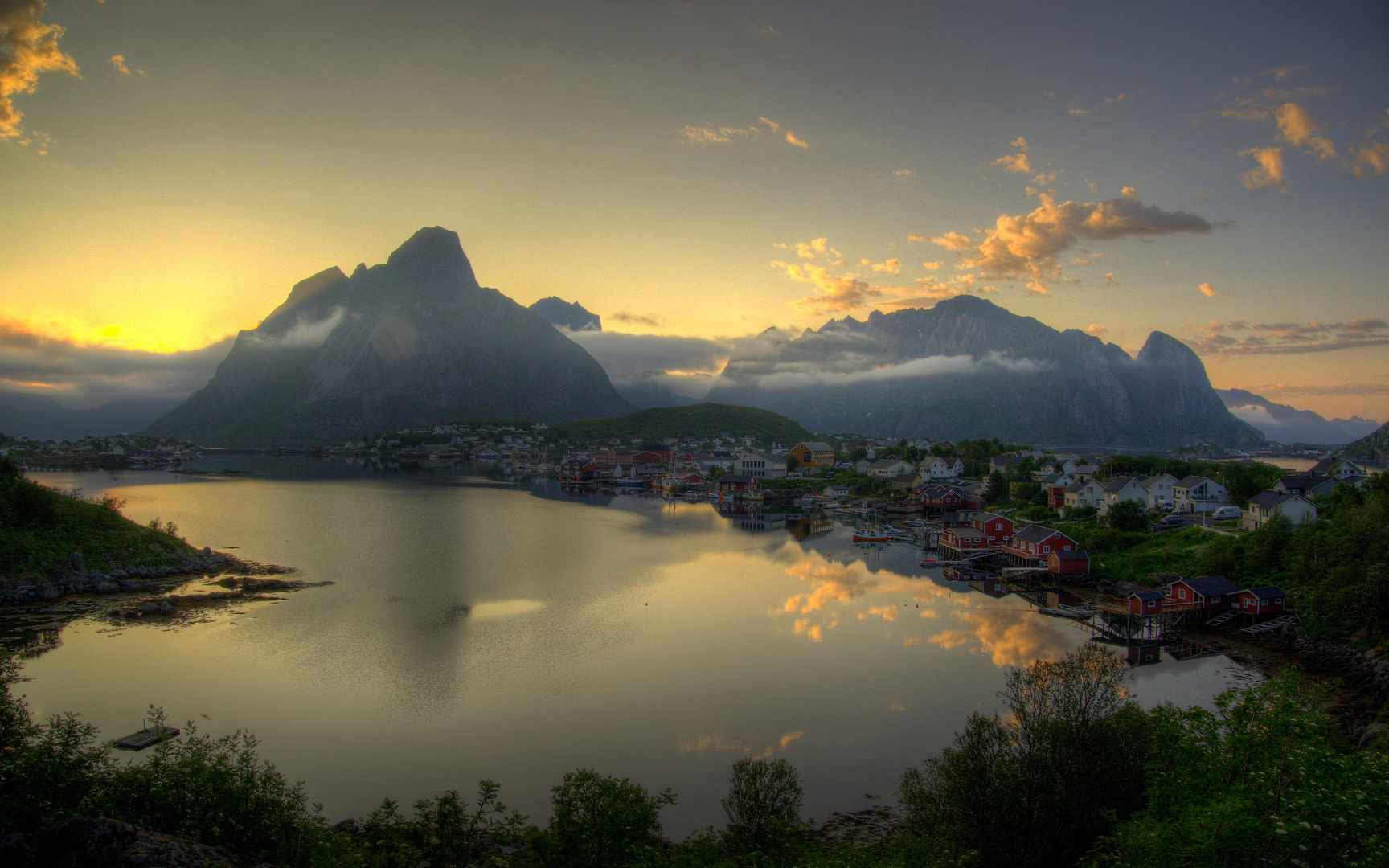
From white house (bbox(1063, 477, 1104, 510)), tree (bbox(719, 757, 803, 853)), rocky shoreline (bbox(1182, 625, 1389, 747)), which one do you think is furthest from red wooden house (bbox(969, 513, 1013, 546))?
tree (bbox(719, 757, 803, 853))

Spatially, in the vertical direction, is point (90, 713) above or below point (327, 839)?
below

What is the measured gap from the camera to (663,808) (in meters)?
12.7

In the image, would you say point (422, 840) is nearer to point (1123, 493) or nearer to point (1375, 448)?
point (1123, 493)

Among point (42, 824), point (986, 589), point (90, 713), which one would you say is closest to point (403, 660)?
point (90, 713)

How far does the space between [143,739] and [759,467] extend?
192ft

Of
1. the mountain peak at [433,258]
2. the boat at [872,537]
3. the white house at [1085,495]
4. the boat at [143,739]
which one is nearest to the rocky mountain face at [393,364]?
the mountain peak at [433,258]

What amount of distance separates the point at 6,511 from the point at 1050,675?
122ft

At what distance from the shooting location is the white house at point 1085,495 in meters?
40.1

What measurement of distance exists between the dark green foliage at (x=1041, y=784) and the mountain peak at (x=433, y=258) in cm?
18936

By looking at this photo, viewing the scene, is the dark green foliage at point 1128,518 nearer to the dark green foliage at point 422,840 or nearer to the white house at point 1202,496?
the white house at point 1202,496

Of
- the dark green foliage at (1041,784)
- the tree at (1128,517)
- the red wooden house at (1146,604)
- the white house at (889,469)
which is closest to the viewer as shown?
the dark green foliage at (1041,784)

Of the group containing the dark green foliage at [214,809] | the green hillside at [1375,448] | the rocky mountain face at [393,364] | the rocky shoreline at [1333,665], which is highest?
the rocky mountain face at [393,364]

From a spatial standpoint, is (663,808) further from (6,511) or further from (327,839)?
(6,511)

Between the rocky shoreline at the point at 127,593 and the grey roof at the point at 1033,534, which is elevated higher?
the grey roof at the point at 1033,534
